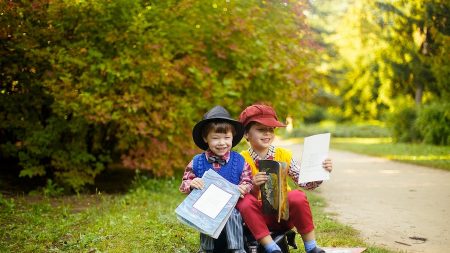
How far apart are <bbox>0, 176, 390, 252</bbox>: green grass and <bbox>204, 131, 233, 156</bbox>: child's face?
959 mm

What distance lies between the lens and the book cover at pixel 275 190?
323cm

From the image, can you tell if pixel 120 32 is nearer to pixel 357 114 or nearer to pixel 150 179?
pixel 150 179

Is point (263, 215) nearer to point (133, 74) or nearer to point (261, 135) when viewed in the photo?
point (261, 135)

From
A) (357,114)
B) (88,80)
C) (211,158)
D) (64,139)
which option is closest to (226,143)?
(211,158)

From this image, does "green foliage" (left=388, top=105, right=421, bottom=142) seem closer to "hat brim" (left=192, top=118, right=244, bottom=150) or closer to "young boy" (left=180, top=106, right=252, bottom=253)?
"hat brim" (left=192, top=118, right=244, bottom=150)

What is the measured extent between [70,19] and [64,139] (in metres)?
1.84

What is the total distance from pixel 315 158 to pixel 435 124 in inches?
502

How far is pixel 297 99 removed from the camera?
332 inches

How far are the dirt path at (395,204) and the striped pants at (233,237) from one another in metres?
1.55

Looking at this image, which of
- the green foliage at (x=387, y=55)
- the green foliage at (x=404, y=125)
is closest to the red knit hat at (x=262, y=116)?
the green foliage at (x=387, y=55)

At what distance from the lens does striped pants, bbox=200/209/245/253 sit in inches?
131

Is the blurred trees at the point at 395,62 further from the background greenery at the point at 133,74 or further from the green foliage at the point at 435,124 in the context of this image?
the background greenery at the point at 133,74

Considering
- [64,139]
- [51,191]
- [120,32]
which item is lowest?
[51,191]

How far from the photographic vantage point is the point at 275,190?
3258 mm
